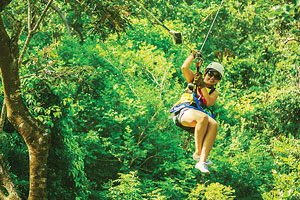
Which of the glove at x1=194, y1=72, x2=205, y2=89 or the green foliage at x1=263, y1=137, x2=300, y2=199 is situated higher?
the glove at x1=194, y1=72, x2=205, y2=89

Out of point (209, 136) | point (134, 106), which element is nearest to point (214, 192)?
point (134, 106)

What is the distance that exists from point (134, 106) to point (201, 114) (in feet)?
18.0

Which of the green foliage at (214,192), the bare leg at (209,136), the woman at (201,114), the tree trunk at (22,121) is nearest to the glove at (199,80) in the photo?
the woman at (201,114)

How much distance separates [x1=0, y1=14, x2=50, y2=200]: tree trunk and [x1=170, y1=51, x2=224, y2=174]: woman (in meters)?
1.44

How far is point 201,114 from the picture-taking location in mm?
4035

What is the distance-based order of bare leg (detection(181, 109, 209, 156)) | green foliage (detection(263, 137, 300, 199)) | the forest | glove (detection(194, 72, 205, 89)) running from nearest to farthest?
glove (detection(194, 72, 205, 89)) < bare leg (detection(181, 109, 209, 156)) < the forest < green foliage (detection(263, 137, 300, 199))

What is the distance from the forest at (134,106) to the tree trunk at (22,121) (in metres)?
0.01

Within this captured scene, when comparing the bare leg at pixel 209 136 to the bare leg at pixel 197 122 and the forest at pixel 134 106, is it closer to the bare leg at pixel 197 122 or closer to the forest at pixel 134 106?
the bare leg at pixel 197 122

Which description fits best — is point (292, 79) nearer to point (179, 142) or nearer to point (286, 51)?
point (286, 51)

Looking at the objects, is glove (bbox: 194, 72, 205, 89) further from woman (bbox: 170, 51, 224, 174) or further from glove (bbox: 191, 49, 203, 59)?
glove (bbox: 191, 49, 203, 59)

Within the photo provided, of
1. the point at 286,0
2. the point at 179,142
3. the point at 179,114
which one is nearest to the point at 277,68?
the point at 286,0

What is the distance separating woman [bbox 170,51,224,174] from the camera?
4039 millimetres

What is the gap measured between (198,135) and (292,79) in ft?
31.7

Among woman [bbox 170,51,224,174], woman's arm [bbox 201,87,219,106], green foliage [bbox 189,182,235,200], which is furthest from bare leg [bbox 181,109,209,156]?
green foliage [bbox 189,182,235,200]
